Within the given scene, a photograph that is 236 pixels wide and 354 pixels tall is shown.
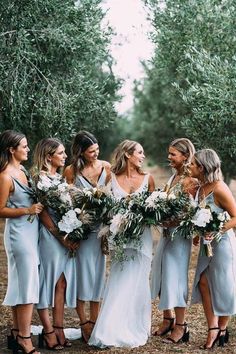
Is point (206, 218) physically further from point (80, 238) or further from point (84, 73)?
point (84, 73)

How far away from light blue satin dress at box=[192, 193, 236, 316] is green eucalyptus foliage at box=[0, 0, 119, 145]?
5.71m

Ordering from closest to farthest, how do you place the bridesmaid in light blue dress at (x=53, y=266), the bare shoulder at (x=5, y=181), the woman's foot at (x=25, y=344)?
the bare shoulder at (x=5, y=181) → the woman's foot at (x=25, y=344) → the bridesmaid in light blue dress at (x=53, y=266)

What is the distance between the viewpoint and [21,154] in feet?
22.7

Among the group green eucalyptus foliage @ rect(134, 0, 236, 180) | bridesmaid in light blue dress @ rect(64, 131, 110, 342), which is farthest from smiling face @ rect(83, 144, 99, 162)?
green eucalyptus foliage @ rect(134, 0, 236, 180)

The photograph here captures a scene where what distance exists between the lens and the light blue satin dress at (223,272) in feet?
23.8

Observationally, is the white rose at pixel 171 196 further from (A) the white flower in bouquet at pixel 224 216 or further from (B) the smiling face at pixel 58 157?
(B) the smiling face at pixel 58 157

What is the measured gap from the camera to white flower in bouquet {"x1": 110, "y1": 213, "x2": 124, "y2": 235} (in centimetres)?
689

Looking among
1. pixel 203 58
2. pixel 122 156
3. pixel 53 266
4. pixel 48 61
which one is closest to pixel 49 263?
pixel 53 266

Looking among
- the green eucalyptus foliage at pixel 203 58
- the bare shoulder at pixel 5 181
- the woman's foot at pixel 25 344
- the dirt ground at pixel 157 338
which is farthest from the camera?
the green eucalyptus foliage at pixel 203 58

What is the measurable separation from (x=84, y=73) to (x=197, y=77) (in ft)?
7.96

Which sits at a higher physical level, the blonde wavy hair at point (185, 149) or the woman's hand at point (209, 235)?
the blonde wavy hair at point (185, 149)

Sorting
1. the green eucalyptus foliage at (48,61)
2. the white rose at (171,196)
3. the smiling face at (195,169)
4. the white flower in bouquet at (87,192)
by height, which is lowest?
the white rose at (171,196)

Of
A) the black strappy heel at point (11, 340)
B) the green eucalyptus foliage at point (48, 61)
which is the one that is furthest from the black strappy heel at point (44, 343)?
the green eucalyptus foliage at point (48, 61)

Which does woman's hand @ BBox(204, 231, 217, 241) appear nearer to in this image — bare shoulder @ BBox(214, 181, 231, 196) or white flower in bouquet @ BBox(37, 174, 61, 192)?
bare shoulder @ BBox(214, 181, 231, 196)
